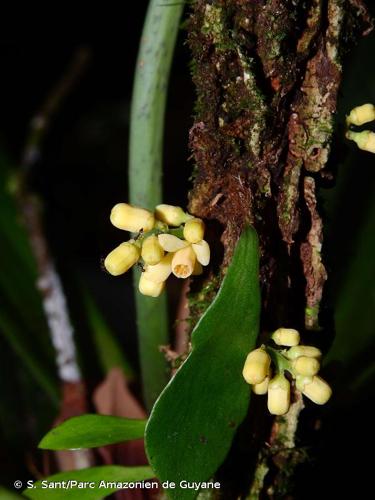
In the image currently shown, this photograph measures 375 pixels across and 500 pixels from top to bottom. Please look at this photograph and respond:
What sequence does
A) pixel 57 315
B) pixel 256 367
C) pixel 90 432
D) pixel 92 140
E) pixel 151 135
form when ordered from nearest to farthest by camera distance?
pixel 256 367 < pixel 90 432 < pixel 151 135 < pixel 57 315 < pixel 92 140

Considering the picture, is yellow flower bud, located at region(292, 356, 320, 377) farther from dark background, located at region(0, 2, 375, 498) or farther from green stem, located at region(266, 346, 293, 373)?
dark background, located at region(0, 2, 375, 498)

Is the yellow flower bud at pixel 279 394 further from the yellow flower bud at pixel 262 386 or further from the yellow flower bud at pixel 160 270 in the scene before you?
the yellow flower bud at pixel 160 270

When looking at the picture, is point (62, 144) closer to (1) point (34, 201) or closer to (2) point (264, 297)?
(1) point (34, 201)

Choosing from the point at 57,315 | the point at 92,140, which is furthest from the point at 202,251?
the point at 92,140

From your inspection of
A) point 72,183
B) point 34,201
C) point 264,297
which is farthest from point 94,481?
point 72,183

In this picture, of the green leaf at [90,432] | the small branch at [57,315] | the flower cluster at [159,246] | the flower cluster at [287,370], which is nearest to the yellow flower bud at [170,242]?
the flower cluster at [159,246]

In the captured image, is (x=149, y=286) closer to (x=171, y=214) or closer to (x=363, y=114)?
(x=171, y=214)
